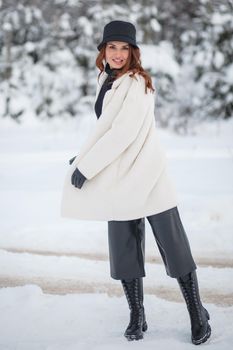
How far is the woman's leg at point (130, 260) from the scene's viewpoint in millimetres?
2924

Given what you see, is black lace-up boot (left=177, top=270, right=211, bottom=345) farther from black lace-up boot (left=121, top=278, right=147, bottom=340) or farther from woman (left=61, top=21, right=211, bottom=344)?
black lace-up boot (left=121, top=278, right=147, bottom=340)

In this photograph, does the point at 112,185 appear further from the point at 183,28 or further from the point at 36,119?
the point at 183,28

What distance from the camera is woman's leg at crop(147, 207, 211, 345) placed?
285 centimetres

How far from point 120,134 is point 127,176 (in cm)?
25

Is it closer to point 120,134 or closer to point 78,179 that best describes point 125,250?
point 78,179

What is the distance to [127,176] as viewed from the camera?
9.33ft

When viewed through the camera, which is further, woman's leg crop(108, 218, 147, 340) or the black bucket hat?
woman's leg crop(108, 218, 147, 340)

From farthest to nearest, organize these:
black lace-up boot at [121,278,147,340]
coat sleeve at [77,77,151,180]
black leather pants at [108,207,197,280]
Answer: black lace-up boot at [121,278,147,340], black leather pants at [108,207,197,280], coat sleeve at [77,77,151,180]

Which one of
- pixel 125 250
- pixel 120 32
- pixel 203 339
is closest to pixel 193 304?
pixel 203 339

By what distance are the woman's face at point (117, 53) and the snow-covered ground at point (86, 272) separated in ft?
5.18

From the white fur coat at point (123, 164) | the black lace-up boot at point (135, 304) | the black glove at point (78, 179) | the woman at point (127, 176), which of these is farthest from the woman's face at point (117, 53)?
the black lace-up boot at point (135, 304)

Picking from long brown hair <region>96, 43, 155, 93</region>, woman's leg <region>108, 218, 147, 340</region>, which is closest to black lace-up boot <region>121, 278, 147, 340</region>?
woman's leg <region>108, 218, 147, 340</region>

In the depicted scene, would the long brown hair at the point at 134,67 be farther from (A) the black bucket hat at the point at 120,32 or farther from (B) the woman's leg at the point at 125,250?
(B) the woman's leg at the point at 125,250

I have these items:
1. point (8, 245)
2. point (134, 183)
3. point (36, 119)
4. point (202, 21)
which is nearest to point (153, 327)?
point (134, 183)
